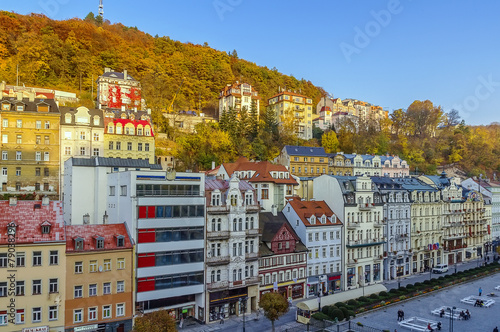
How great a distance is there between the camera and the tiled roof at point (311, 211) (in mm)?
49094

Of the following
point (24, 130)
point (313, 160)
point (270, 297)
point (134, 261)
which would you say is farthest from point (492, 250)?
point (24, 130)

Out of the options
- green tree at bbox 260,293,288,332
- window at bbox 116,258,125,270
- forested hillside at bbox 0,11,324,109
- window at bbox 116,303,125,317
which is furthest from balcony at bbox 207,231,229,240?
forested hillside at bbox 0,11,324,109

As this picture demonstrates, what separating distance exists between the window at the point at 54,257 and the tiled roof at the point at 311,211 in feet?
91.0

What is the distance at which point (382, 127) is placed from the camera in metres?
114

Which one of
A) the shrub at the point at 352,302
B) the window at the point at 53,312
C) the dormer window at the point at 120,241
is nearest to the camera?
the window at the point at 53,312

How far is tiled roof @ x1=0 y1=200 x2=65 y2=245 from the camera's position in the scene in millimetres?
30844

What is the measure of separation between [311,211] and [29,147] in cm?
4070

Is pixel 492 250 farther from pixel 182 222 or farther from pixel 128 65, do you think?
pixel 128 65

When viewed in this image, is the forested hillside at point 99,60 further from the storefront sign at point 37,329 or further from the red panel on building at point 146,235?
the storefront sign at point 37,329

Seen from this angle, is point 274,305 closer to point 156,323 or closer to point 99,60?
point 156,323

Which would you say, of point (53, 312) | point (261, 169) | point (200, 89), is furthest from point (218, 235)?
point (200, 89)

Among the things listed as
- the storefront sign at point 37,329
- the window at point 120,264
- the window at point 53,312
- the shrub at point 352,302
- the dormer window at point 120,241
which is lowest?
the shrub at point 352,302

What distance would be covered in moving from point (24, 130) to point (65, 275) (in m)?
33.1

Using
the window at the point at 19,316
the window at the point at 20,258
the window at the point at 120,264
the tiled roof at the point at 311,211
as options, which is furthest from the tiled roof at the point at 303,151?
the window at the point at 19,316
